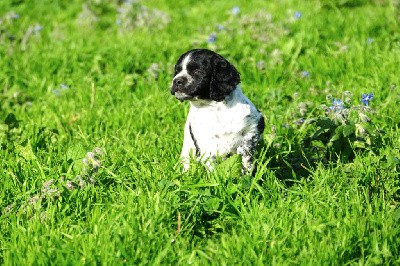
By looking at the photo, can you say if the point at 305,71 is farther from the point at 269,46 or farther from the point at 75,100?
the point at 75,100

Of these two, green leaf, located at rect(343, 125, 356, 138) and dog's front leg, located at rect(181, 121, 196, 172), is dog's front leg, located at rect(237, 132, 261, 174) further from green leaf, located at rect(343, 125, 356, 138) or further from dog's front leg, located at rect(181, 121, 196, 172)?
green leaf, located at rect(343, 125, 356, 138)

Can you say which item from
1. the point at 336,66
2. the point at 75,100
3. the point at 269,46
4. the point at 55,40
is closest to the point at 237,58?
the point at 269,46

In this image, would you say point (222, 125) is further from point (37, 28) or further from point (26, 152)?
point (37, 28)

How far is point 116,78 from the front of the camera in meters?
6.97

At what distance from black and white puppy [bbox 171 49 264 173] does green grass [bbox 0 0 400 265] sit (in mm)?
163

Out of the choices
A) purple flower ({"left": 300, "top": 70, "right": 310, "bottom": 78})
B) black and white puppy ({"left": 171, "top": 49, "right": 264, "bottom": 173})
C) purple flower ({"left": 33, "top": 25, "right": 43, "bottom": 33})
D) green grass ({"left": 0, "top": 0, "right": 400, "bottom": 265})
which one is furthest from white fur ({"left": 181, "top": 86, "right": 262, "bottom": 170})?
purple flower ({"left": 33, "top": 25, "right": 43, "bottom": 33})

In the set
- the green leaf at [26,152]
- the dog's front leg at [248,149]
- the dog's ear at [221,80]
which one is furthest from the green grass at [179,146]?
the dog's ear at [221,80]

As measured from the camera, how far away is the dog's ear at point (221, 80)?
180 inches

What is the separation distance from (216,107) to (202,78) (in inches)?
8.9

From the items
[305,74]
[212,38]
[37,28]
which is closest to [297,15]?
[212,38]

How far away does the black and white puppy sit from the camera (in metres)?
4.55

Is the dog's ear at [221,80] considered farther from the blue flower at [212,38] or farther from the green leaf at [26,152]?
the blue flower at [212,38]

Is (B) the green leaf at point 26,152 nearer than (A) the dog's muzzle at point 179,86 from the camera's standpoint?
No

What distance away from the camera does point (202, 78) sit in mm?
4539
